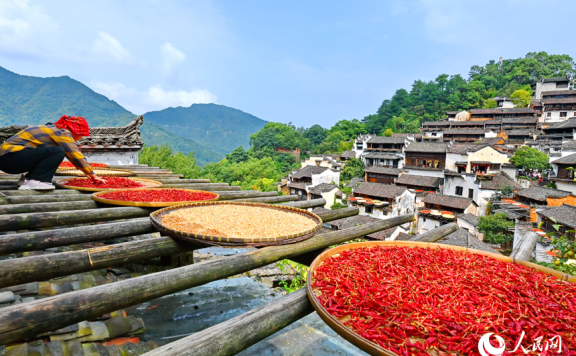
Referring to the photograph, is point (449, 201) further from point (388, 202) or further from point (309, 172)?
point (309, 172)

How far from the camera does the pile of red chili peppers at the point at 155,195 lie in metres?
3.57

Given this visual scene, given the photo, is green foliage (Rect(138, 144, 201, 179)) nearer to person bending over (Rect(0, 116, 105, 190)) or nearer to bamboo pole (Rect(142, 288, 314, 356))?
person bending over (Rect(0, 116, 105, 190))

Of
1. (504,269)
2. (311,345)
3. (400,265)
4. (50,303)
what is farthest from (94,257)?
(504,269)

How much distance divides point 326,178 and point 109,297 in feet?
126

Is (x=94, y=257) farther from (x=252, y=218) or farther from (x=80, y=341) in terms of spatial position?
(x=252, y=218)

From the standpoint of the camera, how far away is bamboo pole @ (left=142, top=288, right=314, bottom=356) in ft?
4.34

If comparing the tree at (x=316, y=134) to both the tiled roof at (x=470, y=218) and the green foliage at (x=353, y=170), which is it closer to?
the green foliage at (x=353, y=170)

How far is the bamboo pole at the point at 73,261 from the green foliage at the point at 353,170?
129 ft

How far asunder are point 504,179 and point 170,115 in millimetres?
201143

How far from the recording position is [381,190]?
30625 mm

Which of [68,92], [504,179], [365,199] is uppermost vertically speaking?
[68,92]

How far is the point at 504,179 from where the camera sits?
1144 inches

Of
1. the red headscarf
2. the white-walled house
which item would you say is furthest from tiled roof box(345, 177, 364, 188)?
the red headscarf

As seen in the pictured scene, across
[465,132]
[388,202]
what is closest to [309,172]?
[388,202]
